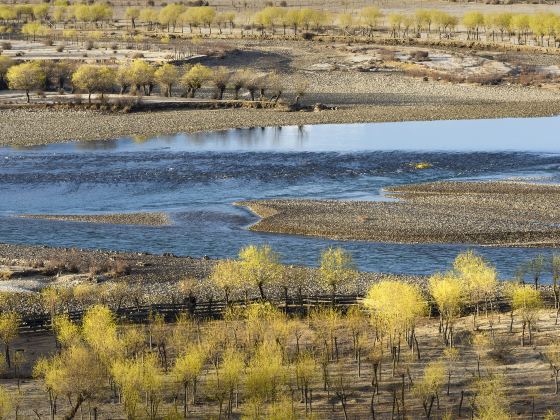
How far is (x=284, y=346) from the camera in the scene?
117 ft

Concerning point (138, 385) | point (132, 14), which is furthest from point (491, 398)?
point (132, 14)

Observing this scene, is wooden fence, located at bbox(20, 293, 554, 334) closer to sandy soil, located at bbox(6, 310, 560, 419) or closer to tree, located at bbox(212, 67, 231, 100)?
sandy soil, located at bbox(6, 310, 560, 419)

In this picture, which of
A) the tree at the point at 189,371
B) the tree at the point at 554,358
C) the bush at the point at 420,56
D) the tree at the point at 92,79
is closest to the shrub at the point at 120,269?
the tree at the point at 189,371

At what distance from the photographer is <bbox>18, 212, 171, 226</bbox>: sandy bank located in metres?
57.7

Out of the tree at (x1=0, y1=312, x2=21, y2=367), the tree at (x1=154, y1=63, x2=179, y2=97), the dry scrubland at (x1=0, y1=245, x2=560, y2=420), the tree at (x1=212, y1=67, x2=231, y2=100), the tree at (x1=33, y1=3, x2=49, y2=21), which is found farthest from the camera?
the tree at (x1=33, y1=3, x2=49, y2=21)

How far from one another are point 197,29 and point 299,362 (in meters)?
130

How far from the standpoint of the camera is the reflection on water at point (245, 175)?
52531 millimetres

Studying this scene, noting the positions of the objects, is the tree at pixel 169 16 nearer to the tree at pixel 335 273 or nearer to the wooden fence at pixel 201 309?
the tree at pixel 335 273

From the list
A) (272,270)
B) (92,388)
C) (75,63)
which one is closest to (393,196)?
(272,270)

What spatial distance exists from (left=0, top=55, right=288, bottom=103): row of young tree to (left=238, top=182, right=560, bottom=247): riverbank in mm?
41240

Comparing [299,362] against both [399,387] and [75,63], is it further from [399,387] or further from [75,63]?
[75,63]

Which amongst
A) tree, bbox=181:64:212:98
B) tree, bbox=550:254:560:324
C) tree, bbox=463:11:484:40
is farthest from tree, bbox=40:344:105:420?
tree, bbox=463:11:484:40

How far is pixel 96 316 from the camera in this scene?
36.3m

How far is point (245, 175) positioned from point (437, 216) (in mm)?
17987
